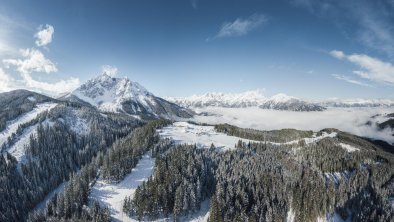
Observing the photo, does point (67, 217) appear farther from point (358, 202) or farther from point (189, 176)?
point (358, 202)

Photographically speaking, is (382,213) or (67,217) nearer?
(67,217)

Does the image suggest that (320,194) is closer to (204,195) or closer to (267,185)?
(267,185)

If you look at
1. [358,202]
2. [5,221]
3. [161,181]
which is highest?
[161,181]

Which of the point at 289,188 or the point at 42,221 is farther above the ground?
the point at 289,188

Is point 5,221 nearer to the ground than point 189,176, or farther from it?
nearer to the ground

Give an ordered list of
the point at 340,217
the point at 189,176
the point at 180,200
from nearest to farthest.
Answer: the point at 180,200, the point at 340,217, the point at 189,176

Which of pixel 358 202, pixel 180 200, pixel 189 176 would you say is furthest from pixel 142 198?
pixel 358 202

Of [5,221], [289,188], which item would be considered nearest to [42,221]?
[5,221]

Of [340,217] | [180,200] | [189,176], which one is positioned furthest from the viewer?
[189,176]
